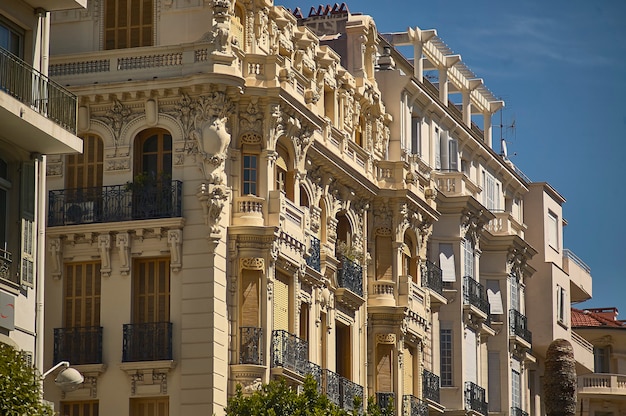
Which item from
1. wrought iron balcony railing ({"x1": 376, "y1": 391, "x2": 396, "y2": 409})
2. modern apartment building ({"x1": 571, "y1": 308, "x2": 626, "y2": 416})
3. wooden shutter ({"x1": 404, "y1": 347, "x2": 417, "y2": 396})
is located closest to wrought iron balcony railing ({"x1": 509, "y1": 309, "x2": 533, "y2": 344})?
modern apartment building ({"x1": 571, "y1": 308, "x2": 626, "y2": 416})

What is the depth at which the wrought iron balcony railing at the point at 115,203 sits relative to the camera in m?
51.7

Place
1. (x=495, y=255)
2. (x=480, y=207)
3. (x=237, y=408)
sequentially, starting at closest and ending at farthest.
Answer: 1. (x=237, y=408)
2. (x=480, y=207)
3. (x=495, y=255)

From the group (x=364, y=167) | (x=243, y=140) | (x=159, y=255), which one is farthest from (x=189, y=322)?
(x=364, y=167)

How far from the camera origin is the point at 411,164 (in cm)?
6619

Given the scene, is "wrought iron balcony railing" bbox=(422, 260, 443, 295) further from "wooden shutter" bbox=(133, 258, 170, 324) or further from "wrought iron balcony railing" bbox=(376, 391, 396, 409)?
"wooden shutter" bbox=(133, 258, 170, 324)

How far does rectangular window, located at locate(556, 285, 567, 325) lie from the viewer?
8194 cm

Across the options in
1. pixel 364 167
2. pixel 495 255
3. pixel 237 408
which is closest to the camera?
pixel 237 408

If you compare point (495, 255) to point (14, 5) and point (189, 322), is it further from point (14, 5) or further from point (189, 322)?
point (14, 5)

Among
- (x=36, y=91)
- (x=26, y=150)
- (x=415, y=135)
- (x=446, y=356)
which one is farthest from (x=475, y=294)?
(x=36, y=91)

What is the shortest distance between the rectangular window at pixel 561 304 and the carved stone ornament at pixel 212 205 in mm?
33063

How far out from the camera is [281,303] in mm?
53531

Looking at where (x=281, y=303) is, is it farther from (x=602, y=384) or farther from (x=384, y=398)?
(x=602, y=384)

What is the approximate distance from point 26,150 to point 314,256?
1931 centimetres

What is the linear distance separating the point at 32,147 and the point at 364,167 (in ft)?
83.2
